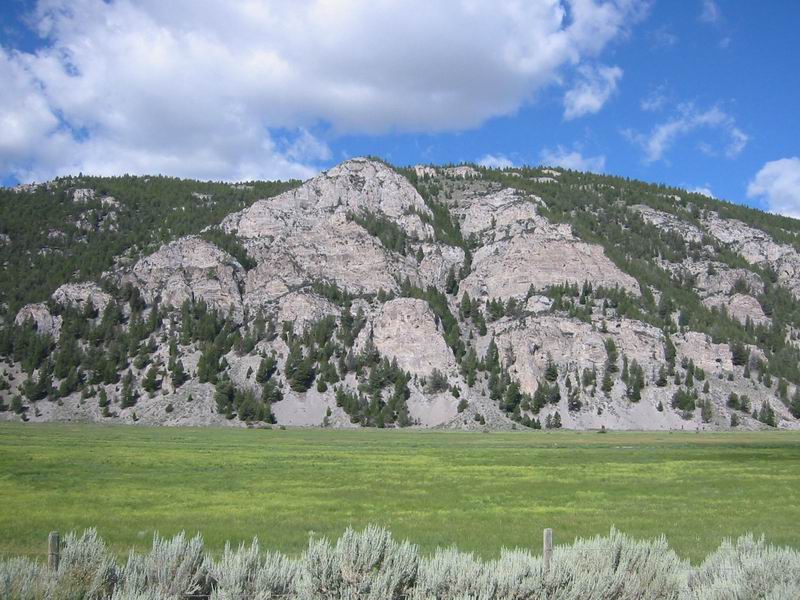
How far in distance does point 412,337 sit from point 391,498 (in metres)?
133

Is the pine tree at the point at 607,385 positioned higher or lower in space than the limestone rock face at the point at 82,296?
lower

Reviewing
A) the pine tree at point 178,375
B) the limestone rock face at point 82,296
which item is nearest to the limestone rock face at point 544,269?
the pine tree at point 178,375

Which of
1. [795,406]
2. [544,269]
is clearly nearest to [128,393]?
[544,269]

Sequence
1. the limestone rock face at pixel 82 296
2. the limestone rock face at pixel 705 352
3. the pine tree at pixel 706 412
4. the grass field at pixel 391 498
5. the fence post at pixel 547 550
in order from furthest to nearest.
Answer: the limestone rock face at pixel 82 296
the limestone rock face at pixel 705 352
the pine tree at pixel 706 412
the grass field at pixel 391 498
the fence post at pixel 547 550

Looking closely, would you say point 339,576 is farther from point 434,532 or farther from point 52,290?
point 52,290

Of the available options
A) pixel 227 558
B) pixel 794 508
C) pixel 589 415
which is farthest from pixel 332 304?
pixel 227 558

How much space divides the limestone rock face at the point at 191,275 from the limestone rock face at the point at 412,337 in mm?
45347

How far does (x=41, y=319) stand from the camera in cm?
16988

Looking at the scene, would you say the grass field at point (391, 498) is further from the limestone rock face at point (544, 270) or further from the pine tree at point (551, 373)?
the limestone rock face at point (544, 270)

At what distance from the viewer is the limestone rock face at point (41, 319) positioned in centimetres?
16850

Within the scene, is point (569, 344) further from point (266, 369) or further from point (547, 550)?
point (547, 550)

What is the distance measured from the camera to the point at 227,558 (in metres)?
11.4

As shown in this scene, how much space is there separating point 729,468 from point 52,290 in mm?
190553

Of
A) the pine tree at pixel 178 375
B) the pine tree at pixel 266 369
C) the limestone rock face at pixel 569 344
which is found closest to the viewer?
the pine tree at pixel 178 375
